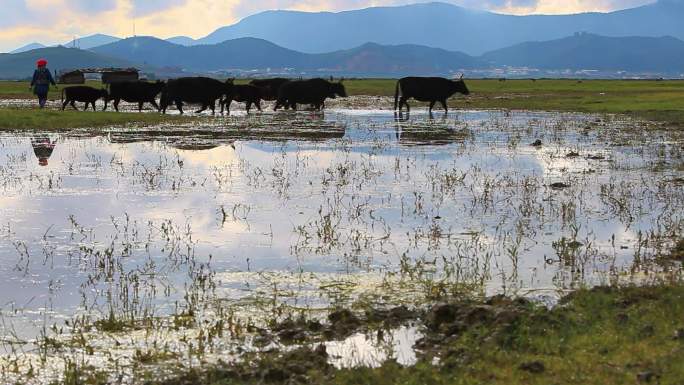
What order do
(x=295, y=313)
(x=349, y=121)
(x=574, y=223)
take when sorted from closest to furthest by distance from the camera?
(x=295, y=313), (x=574, y=223), (x=349, y=121)

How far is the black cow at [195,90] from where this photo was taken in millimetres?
34438

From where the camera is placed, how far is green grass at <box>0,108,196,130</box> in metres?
25.1

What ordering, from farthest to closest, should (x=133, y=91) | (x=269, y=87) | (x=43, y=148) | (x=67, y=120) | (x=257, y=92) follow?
(x=269, y=87) → (x=257, y=92) → (x=133, y=91) → (x=67, y=120) → (x=43, y=148)

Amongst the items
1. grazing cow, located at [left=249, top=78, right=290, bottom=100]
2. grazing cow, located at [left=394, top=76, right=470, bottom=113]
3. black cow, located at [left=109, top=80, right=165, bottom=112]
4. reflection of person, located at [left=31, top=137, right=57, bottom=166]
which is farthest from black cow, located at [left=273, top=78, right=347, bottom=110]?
reflection of person, located at [left=31, top=137, right=57, bottom=166]

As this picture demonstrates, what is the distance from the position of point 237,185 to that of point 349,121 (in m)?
16.3

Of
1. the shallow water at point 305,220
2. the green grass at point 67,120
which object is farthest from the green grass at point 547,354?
the green grass at point 67,120

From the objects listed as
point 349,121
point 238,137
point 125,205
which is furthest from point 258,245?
point 349,121

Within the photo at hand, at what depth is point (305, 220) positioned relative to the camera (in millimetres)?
10188

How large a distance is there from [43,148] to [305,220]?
10804mm

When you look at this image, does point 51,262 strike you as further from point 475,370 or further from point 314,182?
point 314,182

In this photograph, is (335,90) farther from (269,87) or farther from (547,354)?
(547,354)

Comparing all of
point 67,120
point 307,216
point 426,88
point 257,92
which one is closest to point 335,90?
point 257,92

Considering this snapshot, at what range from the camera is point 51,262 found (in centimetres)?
804

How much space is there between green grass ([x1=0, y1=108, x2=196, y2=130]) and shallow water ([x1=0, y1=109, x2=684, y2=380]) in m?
6.34
